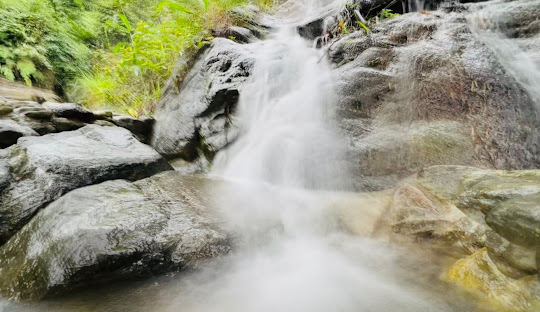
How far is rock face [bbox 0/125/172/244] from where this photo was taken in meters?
2.26

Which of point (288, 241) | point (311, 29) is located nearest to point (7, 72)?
point (288, 241)

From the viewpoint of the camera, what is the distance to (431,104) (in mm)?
2996

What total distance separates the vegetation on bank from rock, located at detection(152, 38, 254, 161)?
82 centimetres

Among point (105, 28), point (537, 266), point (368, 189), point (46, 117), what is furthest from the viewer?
point (105, 28)

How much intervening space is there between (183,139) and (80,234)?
2791 millimetres

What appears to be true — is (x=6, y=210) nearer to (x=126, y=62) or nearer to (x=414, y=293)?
(x=414, y=293)

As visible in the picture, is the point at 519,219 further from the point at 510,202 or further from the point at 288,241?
the point at 288,241

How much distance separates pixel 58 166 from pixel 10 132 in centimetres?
123

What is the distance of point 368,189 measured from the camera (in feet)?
9.78

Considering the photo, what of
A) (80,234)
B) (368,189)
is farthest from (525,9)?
(80,234)

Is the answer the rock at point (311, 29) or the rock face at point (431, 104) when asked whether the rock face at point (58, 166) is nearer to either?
the rock face at point (431, 104)

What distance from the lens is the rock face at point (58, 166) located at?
2.26m

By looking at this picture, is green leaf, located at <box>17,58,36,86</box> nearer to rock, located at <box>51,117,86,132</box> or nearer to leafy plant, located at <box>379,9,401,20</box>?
rock, located at <box>51,117,86,132</box>

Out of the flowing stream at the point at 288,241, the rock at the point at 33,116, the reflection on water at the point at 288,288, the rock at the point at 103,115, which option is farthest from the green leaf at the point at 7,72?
the reflection on water at the point at 288,288
